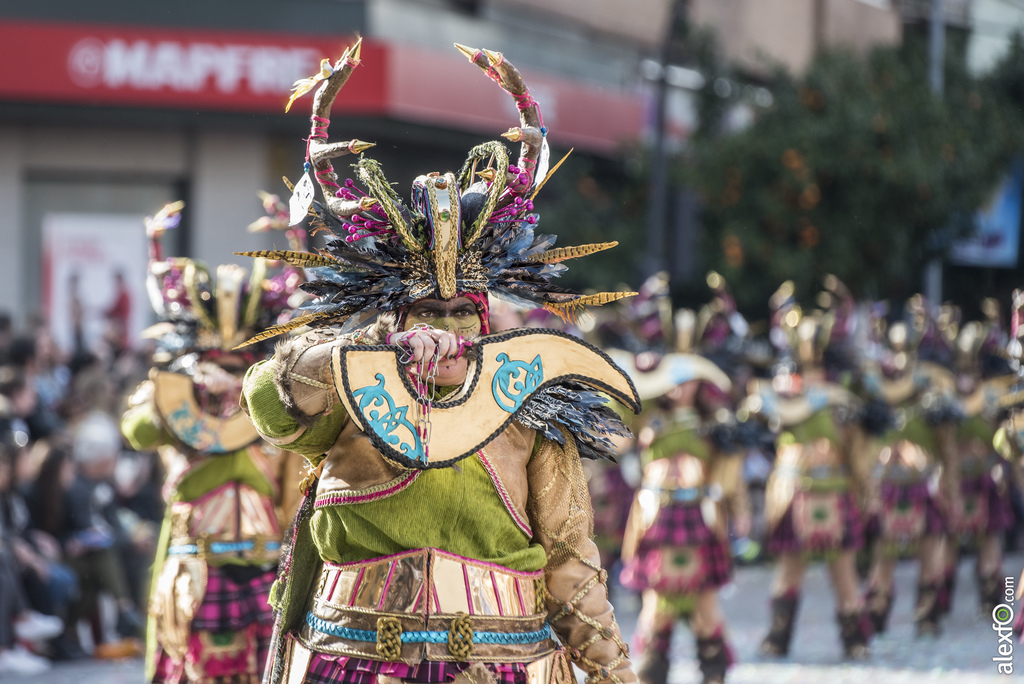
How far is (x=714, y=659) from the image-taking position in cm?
802

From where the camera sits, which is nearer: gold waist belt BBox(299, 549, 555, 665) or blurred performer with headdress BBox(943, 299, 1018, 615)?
gold waist belt BBox(299, 549, 555, 665)

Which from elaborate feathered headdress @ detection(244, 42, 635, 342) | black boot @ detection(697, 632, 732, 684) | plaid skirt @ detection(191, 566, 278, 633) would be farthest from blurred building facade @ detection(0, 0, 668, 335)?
elaborate feathered headdress @ detection(244, 42, 635, 342)

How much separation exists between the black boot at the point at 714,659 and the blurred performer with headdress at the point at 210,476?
3.15 metres

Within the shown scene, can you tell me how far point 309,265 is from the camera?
3.87 meters

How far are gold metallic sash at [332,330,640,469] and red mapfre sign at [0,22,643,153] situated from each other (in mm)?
11769

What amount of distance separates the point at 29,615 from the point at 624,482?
4675mm

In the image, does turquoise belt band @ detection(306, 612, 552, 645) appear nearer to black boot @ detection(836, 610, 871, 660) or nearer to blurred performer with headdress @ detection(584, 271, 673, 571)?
blurred performer with headdress @ detection(584, 271, 673, 571)

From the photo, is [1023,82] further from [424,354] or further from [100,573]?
[424,354]

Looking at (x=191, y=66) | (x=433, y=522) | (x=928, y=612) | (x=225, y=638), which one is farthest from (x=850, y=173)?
(x=433, y=522)

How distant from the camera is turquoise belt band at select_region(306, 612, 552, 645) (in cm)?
361

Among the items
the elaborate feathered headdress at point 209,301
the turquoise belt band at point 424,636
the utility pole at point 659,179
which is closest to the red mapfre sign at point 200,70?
the utility pole at point 659,179

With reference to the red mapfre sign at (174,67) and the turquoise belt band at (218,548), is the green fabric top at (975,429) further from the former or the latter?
the red mapfre sign at (174,67)

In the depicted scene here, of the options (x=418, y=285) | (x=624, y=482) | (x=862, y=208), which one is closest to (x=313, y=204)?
(x=418, y=285)

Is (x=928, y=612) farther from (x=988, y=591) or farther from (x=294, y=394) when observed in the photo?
(x=294, y=394)
